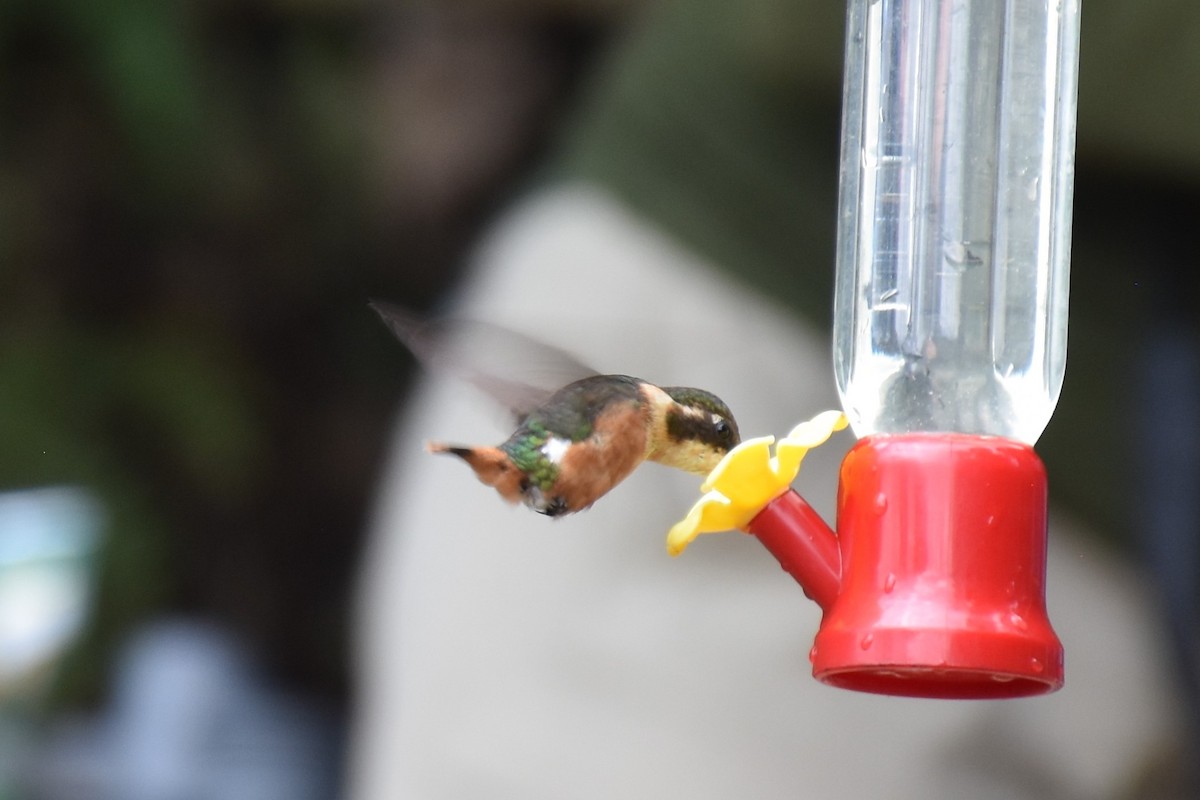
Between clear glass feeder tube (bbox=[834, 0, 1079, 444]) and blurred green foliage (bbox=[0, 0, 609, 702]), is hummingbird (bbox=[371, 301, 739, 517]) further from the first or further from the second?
blurred green foliage (bbox=[0, 0, 609, 702])

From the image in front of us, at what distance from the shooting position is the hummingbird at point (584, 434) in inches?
34.4

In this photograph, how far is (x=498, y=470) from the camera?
0.90m

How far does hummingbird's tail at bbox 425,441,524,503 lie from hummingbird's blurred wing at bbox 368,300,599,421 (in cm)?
6

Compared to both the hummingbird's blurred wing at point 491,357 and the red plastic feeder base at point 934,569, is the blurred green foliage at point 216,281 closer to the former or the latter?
the hummingbird's blurred wing at point 491,357

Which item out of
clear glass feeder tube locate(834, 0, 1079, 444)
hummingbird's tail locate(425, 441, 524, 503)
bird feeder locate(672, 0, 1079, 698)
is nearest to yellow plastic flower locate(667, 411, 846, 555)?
bird feeder locate(672, 0, 1079, 698)

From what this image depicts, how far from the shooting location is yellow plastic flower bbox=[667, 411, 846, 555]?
81 cm

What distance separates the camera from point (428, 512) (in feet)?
7.50

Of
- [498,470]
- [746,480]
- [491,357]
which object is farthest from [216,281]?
[746,480]

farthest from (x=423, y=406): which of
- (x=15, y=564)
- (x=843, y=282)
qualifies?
(x=843, y=282)

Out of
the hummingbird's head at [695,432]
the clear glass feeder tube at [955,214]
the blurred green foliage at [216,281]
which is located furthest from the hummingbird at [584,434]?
the blurred green foliage at [216,281]

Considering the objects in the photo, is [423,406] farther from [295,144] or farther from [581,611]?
[295,144]

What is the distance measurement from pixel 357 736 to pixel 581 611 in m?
0.87

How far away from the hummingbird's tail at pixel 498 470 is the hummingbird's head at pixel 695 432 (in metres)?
0.08

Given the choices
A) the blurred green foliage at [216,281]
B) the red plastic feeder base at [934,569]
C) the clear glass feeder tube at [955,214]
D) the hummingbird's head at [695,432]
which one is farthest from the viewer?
the blurred green foliage at [216,281]
